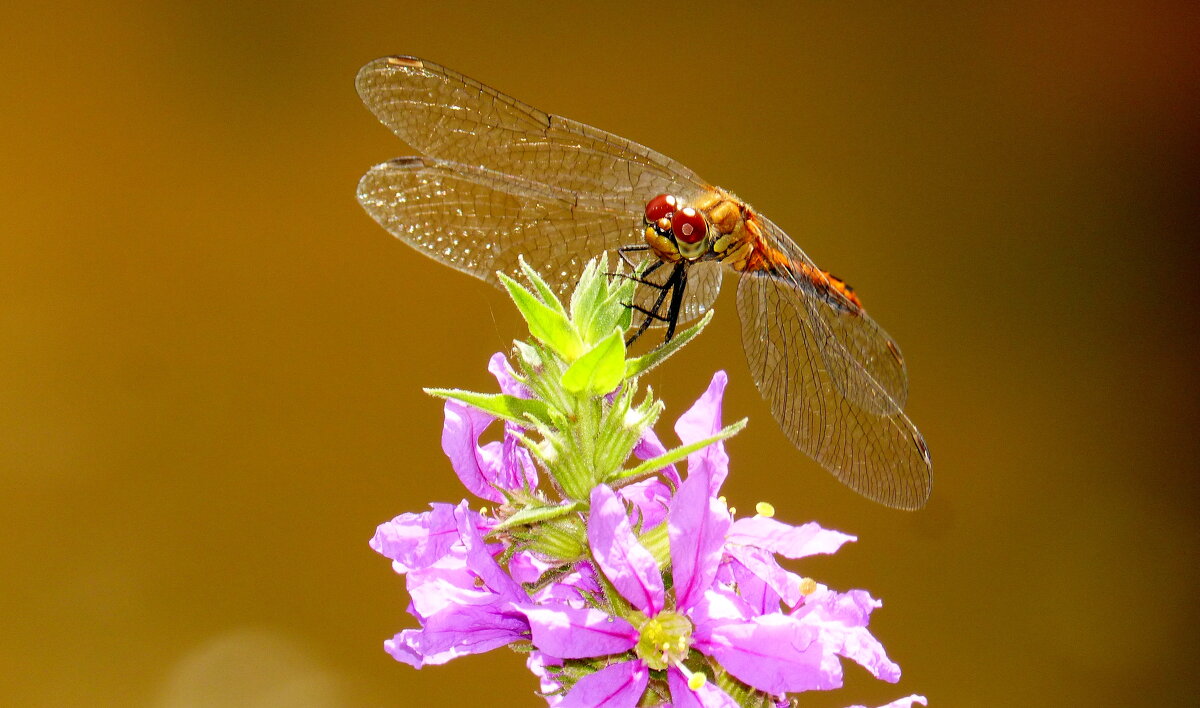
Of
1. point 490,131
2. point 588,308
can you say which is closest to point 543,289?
point 588,308

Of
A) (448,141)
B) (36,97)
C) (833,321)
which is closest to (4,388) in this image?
(36,97)

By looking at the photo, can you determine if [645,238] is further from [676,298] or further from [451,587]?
[451,587]

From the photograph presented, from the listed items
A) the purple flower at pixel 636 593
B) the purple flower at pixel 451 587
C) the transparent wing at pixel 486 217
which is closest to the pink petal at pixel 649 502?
the purple flower at pixel 636 593

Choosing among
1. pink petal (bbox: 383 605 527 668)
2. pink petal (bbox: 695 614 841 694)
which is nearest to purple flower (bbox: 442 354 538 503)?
pink petal (bbox: 383 605 527 668)

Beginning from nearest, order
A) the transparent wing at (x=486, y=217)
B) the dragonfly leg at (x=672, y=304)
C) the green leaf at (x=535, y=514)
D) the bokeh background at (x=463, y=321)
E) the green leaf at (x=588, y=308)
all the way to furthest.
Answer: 1. the green leaf at (x=535, y=514)
2. the green leaf at (x=588, y=308)
3. the dragonfly leg at (x=672, y=304)
4. the transparent wing at (x=486, y=217)
5. the bokeh background at (x=463, y=321)

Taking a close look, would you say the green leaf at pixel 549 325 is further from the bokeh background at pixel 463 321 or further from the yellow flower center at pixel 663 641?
the bokeh background at pixel 463 321

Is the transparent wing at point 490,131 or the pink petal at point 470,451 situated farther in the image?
the transparent wing at point 490,131

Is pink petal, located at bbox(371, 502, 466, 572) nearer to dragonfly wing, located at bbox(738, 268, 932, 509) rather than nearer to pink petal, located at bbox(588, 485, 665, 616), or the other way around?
pink petal, located at bbox(588, 485, 665, 616)

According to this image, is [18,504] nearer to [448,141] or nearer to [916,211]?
[448,141]
